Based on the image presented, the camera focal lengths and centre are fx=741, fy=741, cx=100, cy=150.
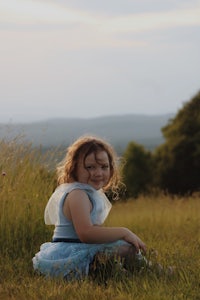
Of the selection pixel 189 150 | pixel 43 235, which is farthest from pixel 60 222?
pixel 189 150

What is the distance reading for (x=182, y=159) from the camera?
25078mm

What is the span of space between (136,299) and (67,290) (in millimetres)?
448

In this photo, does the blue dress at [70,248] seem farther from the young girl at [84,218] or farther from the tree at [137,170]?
the tree at [137,170]

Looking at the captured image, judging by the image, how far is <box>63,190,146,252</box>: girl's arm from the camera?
4.92 metres

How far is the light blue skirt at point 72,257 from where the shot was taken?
5051mm

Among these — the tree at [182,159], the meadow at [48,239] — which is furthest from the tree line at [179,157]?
the meadow at [48,239]

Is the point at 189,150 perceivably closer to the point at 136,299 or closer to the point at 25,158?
the point at 25,158

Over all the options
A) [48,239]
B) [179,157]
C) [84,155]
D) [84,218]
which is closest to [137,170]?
[179,157]

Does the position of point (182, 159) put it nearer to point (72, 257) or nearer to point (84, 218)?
point (72, 257)

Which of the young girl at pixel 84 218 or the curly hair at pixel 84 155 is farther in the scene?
the curly hair at pixel 84 155

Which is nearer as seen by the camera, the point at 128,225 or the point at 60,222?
the point at 60,222

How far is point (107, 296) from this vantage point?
441 centimetres

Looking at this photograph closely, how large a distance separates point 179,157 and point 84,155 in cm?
2012

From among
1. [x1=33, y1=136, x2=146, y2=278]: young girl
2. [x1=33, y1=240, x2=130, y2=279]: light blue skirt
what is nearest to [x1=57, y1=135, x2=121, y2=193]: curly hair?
[x1=33, y1=136, x2=146, y2=278]: young girl
